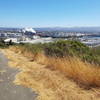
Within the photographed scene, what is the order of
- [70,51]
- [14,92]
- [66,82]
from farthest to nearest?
[70,51]
[66,82]
[14,92]

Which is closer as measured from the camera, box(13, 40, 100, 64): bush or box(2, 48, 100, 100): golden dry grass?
box(2, 48, 100, 100): golden dry grass

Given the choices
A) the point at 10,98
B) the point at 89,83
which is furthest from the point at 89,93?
the point at 10,98

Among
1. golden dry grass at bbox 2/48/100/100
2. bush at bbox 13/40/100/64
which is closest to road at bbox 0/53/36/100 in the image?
golden dry grass at bbox 2/48/100/100

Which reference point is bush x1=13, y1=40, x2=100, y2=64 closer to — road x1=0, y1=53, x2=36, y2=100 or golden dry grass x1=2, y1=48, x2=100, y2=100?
golden dry grass x1=2, y1=48, x2=100, y2=100

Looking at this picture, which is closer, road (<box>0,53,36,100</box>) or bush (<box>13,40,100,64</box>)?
road (<box>0,53,36,100</box>)

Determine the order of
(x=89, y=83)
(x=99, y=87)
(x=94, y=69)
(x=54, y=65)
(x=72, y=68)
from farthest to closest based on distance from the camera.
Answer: (x=54, y=65), (x=72, y=68), (x=94, y=69), (x=89, y=83), (x=99, y=87)

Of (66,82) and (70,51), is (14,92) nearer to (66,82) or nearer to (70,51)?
(66,82)

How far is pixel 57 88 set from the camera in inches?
248

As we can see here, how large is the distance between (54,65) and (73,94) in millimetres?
4064

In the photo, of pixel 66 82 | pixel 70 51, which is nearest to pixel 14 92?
pixel 66 82

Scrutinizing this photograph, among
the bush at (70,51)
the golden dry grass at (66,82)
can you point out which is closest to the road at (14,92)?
the golden dry grass at (66,82)

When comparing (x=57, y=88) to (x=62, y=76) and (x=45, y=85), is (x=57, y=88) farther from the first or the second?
(x=62, y=76)

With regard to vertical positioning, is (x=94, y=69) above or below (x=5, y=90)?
above

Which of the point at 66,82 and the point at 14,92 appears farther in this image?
the point at 66,82
